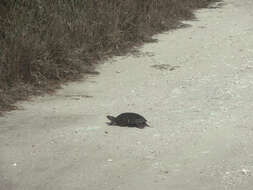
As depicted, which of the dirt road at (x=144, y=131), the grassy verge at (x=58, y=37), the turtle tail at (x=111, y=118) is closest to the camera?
the dirt road at (x=144, y=131)

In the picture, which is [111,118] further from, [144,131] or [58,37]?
[58,37]

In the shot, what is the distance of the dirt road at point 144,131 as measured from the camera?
543 centimetres

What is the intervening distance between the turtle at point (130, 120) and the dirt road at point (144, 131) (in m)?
0.08

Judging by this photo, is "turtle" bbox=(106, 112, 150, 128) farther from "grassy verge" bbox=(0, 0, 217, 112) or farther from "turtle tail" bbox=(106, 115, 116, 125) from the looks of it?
"grassy verge" bbox=(0, 0, 217, 112)

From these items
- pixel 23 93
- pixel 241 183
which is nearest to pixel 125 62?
pixel 23 93

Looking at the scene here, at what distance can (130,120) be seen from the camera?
686 cm

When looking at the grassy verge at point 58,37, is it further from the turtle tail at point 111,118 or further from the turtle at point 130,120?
the turtle at point 130,120

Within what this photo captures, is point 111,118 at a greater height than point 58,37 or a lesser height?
lesser

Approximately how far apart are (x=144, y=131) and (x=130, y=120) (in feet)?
0.75

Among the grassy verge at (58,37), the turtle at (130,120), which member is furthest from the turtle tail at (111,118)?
the grassy verge at (58,37)

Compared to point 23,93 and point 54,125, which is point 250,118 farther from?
point 23,93

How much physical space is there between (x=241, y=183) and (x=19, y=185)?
195cm

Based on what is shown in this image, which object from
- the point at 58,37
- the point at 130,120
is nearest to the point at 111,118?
the point at 130,120

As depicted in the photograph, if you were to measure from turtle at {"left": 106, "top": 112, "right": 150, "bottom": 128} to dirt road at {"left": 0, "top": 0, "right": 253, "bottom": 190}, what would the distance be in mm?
82
